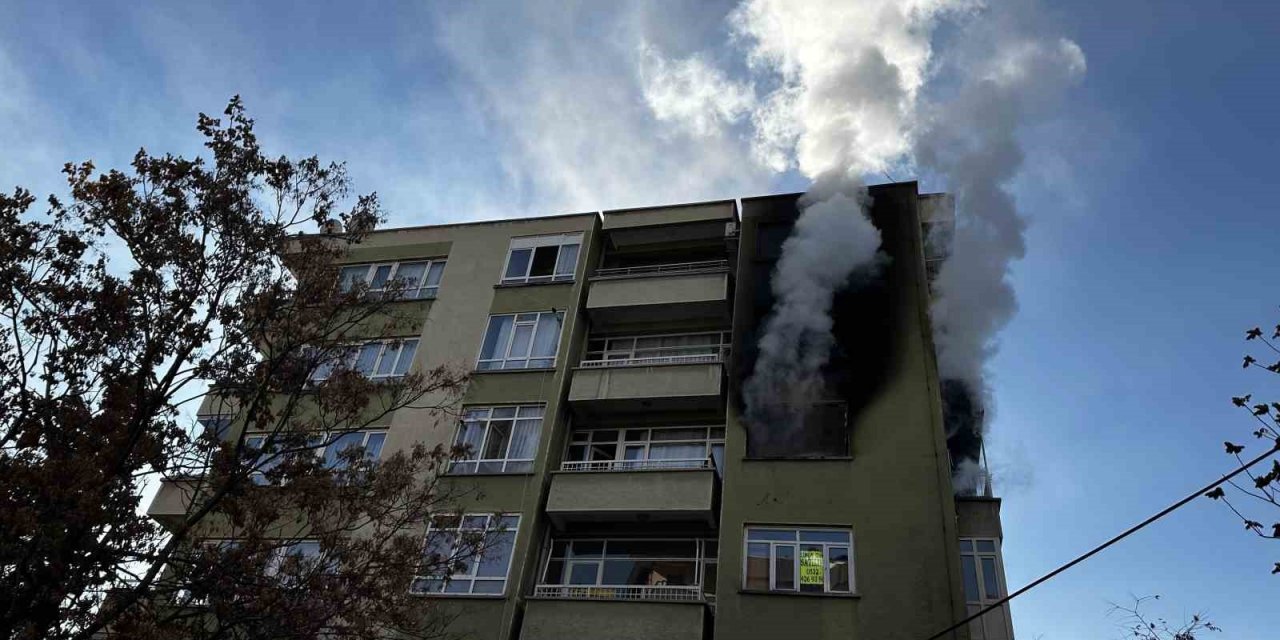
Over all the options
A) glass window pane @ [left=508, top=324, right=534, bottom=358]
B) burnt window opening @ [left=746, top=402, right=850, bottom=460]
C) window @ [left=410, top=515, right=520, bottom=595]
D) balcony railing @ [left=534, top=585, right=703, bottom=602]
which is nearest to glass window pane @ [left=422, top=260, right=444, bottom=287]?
glass window pane @ [left=508, top=324, right=534, bottom=358]

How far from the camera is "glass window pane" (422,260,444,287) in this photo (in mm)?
24812

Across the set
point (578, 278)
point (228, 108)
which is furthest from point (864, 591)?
point (228, 108)

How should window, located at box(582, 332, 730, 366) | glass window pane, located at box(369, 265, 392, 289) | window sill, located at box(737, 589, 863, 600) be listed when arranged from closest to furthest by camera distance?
window sill, located at box(737, 589, 863, 600) < window, located at box(582, 332, 730, 366) < glass window pane, located at box(369, 265, 392, 289)

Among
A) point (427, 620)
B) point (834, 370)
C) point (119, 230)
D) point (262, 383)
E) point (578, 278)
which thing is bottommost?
point (427, 620)

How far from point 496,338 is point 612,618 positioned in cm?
877

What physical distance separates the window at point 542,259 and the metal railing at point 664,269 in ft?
3.19

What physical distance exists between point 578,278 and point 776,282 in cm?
580

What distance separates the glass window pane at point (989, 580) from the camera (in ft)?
53.2

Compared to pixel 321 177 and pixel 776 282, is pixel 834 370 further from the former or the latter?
pixel 321 177

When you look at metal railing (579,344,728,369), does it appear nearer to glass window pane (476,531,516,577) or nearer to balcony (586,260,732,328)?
balcony (586,260,732,328)

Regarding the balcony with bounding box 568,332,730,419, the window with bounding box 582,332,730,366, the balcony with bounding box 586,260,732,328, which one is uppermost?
the balcony with bounding box 586,260,732,328

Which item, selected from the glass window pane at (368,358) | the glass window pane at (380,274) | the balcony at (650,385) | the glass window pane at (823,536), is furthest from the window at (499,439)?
the glass window pane at (823,536)

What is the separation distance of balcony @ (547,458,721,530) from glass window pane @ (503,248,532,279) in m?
7.06

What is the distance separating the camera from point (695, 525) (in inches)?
755
